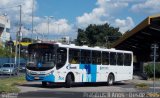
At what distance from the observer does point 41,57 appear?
30.0 metres

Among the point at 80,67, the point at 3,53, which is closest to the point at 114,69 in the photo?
the point at 80,67

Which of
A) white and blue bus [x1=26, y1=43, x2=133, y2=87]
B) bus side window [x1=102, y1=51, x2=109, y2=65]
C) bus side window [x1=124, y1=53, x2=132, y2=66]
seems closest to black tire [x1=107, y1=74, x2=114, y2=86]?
white and blue bus [x1=26, y1=43, x2=133, y2=87]

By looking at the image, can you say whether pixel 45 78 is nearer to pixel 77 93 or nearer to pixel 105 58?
pixel 77 93

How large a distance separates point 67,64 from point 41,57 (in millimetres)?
1807

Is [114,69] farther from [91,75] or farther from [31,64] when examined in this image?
[31,64]

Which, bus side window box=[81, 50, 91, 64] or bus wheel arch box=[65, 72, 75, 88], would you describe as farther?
bus side window box=[81, 50, 91, 64]

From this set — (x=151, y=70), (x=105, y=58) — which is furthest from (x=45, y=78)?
(x=151, y=70)

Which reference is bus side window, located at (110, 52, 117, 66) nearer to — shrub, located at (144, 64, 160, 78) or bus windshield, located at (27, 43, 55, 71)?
bus windshield, located at (27, 43, 55, 71)

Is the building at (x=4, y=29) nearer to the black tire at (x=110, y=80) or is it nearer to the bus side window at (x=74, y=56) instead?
the black tire at (x=110, y=80)

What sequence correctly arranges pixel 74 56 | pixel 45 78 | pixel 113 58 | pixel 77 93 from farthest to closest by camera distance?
pixel 113 58 < pixel 74 56 < pixel 45 78 < pixel 77 93

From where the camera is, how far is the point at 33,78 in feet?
98.9

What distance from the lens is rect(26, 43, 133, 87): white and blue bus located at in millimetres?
29688

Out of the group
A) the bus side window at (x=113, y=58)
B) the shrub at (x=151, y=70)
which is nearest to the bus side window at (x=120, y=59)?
the bus side window at (x=113, y=58)

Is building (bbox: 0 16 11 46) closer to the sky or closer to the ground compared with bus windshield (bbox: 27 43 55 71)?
closer to the sky
